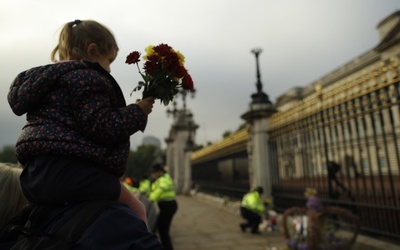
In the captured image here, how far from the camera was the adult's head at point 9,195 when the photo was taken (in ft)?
4.92

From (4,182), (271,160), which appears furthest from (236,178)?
(4,182)

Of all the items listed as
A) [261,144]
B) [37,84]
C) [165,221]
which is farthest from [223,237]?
[37,84]

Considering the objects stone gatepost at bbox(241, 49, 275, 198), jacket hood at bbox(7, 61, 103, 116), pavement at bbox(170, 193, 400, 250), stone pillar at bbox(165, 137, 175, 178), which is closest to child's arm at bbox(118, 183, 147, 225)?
jacket hood at bbox(7, 61, 103, 116)

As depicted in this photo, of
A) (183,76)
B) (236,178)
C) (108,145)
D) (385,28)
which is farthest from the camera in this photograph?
(385,28)

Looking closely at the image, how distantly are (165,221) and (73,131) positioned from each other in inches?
196

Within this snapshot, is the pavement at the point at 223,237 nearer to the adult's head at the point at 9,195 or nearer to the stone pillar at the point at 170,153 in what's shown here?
the adult's head at the point at 9,195

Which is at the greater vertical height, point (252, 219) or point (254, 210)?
point (254, 210)

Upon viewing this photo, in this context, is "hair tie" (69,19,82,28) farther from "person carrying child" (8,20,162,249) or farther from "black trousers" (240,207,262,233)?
"black trousers" (240,207,262,233)

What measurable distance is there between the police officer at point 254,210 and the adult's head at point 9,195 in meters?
6.53

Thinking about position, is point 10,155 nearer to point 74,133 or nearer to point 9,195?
point 9,195

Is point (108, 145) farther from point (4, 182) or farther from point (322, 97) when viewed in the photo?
point (322, 97)

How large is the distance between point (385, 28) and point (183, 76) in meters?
34.1

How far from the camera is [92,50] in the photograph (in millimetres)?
1396

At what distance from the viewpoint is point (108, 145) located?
1.23 meters
